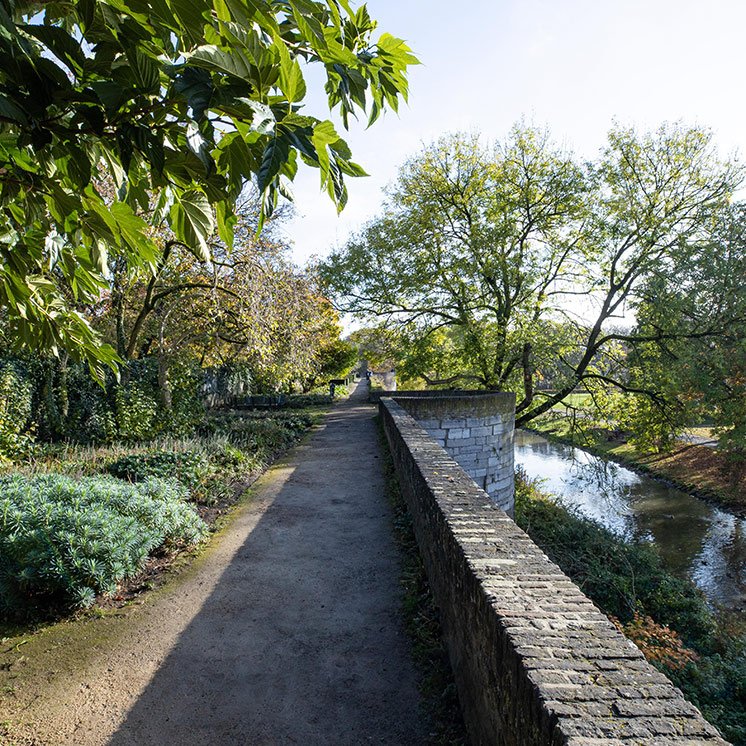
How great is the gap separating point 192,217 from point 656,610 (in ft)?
36.6

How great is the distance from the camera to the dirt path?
116 inches

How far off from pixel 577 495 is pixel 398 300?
10.3 meters

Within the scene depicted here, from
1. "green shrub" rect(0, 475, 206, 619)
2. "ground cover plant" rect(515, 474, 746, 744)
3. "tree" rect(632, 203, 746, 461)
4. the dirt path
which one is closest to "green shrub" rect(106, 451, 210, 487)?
the dirt path

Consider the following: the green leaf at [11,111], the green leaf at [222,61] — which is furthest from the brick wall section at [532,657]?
the green leaf at [11,111]

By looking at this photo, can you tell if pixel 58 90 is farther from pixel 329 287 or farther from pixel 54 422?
pixel 329 287

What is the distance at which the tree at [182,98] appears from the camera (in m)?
1.23

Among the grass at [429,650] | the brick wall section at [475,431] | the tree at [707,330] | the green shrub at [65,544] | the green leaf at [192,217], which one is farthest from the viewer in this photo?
the tree at [707,330]

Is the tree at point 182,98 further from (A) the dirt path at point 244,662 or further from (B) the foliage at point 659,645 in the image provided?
(B) the foliage at point 659,645

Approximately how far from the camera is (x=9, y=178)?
6.16 ft

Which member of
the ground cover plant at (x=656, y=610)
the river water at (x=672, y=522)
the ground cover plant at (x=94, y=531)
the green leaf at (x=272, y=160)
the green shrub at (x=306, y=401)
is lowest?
the river water at (x=672, y=522)

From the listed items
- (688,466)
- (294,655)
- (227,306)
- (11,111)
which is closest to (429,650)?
(294,655)

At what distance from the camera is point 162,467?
7.35 meters

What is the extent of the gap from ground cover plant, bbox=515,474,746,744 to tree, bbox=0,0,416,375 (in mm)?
7803

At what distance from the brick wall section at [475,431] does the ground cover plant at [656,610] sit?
1.99 m
